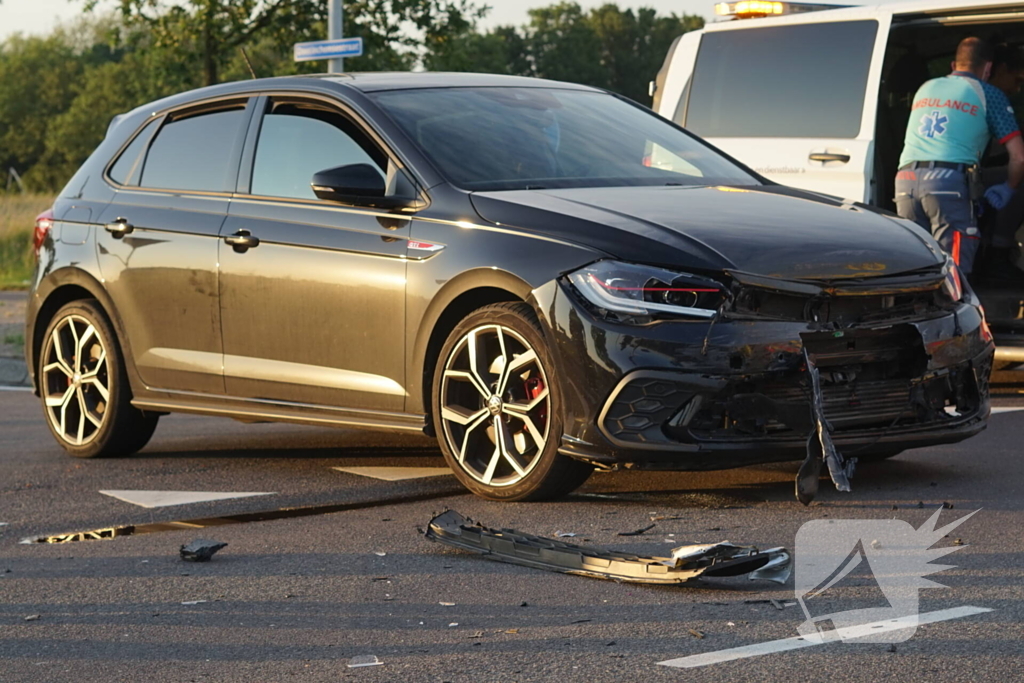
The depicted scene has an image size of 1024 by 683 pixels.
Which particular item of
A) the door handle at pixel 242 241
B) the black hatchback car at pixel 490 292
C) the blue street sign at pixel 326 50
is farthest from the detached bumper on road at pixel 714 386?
the blue street sign at pixel 326 50

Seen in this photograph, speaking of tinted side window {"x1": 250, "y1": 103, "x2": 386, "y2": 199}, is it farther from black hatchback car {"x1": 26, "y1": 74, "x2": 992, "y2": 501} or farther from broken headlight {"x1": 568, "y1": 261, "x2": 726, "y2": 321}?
broken headlight {"x1": 568, "y1": 261, "x2": 726, "y2": 321}

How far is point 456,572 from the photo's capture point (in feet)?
15.9

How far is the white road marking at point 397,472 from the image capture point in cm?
676

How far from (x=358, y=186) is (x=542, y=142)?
865 mm

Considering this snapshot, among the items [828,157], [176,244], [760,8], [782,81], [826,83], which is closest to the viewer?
[176,244]

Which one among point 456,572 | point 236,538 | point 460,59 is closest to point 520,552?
point 456,572

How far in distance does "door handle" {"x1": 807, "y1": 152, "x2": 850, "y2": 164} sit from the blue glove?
1021 millimetres

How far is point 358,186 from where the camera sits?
6223 mm

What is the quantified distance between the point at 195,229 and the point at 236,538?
1987 millimetres

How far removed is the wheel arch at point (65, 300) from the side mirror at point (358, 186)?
5.68ft

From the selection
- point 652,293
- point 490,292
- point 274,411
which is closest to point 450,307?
point 490,292

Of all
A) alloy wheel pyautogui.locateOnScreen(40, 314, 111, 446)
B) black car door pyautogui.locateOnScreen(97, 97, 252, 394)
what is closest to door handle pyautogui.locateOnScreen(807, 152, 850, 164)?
black car door pyautogui.locateOnScreen(97, 97, 252, 394)

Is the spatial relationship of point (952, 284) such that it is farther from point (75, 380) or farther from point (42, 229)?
point (42, 229)

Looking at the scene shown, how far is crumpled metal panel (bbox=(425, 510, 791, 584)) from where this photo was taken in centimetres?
457
